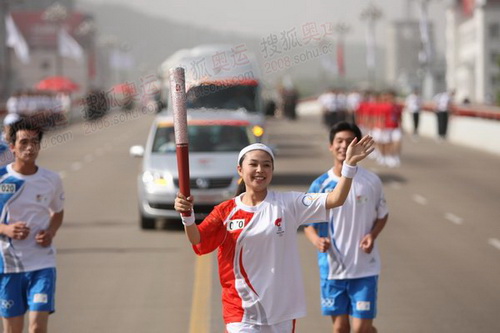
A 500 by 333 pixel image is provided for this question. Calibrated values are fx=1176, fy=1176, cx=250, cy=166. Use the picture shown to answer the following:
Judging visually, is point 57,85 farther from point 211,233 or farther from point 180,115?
point 180,115

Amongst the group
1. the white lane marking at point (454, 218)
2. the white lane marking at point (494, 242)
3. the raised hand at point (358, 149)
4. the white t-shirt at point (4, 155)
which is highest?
the raised hand at point (358, 149)

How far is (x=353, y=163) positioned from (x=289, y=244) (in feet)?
1.84

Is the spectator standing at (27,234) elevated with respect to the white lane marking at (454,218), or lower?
elevated

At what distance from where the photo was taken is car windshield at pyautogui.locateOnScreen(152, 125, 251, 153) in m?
17.8

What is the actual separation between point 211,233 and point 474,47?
343 feet

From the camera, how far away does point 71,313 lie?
1067 cm

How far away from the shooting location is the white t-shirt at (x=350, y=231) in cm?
798

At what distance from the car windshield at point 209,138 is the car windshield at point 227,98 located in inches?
317

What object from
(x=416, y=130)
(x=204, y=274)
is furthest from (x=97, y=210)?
(x=416, y=130)

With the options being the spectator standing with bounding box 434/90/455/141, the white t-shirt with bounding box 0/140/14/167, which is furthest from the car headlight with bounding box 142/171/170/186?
the spectator standing with bounding box 434/90/455/141

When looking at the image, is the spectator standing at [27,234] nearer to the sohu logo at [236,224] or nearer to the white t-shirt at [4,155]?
the white t-shirt at [4,155]

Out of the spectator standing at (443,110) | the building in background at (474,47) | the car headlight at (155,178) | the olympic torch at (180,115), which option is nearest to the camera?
the olympic torch at (180,115)

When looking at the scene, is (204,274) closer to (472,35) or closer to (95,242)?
(95,242)

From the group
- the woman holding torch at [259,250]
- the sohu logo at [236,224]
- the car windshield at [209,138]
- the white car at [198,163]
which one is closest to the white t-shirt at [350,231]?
the woman holding torch at [259,250]
